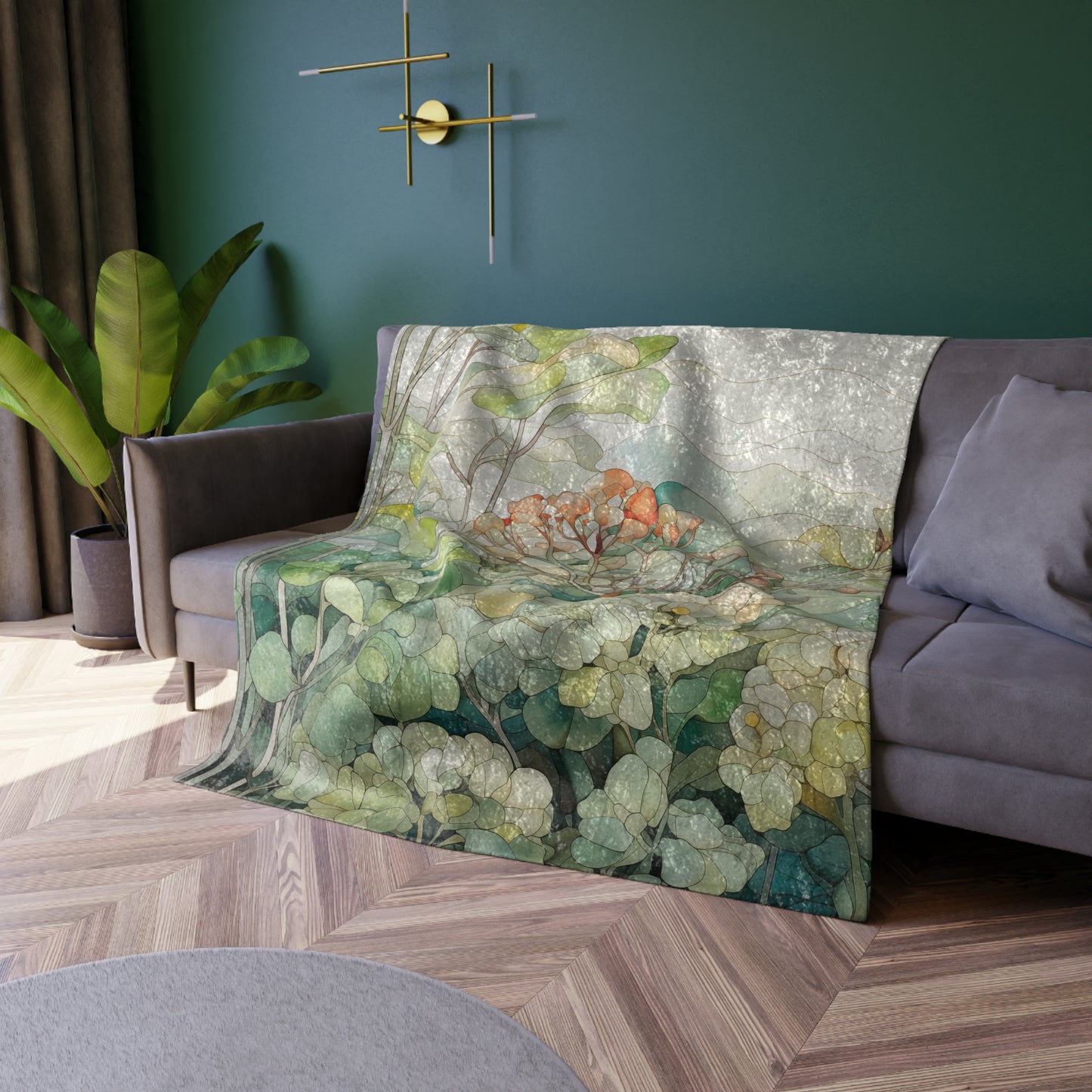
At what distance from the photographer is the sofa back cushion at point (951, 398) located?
201 centimetres

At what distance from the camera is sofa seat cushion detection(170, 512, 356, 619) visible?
2.17 meters

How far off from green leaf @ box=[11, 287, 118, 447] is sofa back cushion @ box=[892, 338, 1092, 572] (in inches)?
86.0

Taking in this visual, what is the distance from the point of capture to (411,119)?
2895 millimetres

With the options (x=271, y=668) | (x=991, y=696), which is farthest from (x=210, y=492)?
(x=991, y=696)

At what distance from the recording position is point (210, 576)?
2184 millimetres

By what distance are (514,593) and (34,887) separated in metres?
0.93

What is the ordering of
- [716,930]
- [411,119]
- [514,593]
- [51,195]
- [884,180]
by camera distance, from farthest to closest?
[51,195] < [411,119] < [884,180] < [514,593] < [716,930]

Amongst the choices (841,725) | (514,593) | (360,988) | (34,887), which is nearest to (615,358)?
(514,593)

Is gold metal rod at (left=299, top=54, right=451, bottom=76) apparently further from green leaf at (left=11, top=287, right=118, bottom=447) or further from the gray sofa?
green leaf at (left=11, top=287, right=118, bottom=447)

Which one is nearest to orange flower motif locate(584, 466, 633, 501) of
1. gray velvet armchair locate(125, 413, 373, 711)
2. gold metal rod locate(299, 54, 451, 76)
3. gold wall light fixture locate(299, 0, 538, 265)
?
gray velvet armchair locate(125, 413, 373, 711)

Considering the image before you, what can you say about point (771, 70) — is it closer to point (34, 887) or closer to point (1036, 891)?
point (1036, 891)

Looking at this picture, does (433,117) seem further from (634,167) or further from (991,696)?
(991,696)

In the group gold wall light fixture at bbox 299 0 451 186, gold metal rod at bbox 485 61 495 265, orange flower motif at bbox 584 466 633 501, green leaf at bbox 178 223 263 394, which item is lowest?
orange flower motif at bbox 584 466 633 501

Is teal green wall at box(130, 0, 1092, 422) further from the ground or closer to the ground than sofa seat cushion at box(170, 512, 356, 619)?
further from the ground
